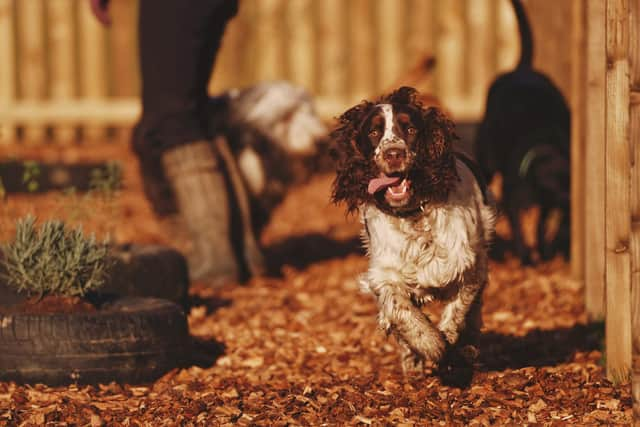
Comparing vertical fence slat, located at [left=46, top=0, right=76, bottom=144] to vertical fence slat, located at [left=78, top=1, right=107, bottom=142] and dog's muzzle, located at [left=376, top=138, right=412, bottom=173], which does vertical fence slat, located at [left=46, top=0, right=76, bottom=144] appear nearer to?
vertical fence slat, located at [left=78, top=1, right=107, bottom=142]

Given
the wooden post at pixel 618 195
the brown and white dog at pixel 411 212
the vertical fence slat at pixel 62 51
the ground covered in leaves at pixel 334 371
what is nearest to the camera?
the wooden post at pixel 618 195

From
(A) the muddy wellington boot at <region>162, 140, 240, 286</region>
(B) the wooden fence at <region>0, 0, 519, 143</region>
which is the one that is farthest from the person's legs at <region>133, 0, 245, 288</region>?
(B) the wooden fence at <region>0, 0, 519, 143</region>

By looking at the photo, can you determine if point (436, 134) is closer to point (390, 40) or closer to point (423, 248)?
point (423, 248)

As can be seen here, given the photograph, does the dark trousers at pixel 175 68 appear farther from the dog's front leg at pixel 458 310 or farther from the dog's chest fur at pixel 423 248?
the dog's front leg at pixel 458 310

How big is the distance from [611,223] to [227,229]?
3.24 metres

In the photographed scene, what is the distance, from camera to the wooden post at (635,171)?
3889mm

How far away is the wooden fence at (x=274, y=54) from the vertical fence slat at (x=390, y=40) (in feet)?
0.03

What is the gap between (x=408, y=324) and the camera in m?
4.48

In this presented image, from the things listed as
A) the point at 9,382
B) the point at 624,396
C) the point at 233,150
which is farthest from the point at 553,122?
the point at 9,382

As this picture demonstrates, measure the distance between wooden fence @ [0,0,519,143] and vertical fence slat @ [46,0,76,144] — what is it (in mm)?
10

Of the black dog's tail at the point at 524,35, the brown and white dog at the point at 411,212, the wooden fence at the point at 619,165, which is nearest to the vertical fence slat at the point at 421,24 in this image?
the black dog's tail at the point at 524,35

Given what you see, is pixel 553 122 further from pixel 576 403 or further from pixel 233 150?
pixel 576 403

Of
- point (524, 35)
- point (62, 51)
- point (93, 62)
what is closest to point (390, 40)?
point (93, 62)

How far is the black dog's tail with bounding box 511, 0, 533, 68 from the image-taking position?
7.38 metres
